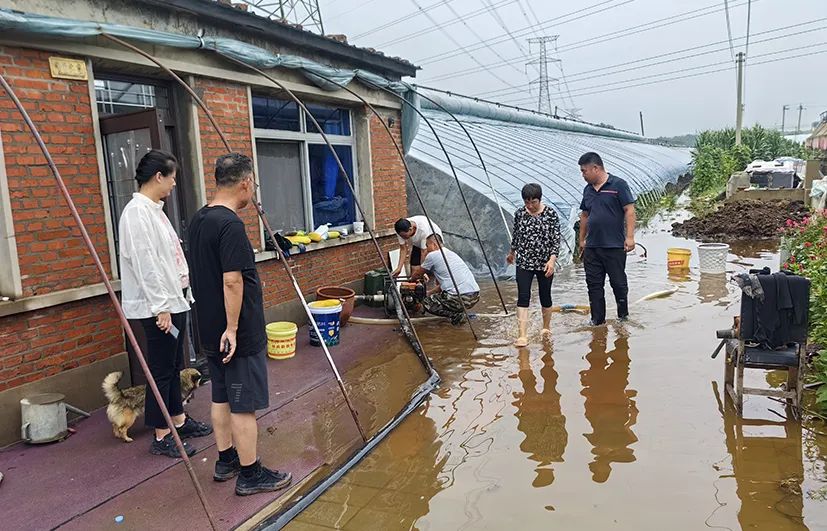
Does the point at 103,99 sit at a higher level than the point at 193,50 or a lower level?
lower

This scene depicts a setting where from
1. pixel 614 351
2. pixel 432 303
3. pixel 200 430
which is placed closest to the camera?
pixel 200 430

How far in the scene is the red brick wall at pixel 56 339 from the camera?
420cm

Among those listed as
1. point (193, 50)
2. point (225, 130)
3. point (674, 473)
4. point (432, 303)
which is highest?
point (193, 50)

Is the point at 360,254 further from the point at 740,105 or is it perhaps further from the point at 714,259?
the point at 740,105

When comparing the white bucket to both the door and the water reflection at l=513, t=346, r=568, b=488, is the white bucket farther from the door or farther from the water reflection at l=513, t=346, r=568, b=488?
the door

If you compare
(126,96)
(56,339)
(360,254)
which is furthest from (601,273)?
(56,339)

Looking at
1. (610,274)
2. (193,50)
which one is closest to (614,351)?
(610,274)

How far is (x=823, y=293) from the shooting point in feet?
16.3

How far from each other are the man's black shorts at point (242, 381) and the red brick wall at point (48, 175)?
1.96m

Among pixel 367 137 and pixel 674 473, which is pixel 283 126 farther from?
pixel 674 473

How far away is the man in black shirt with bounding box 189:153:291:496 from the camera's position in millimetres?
3250

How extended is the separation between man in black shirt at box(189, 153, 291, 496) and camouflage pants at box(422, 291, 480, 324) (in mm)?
3887

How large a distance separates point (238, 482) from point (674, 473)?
2.65 metres

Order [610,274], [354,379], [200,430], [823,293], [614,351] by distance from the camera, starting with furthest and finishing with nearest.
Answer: [610,274] < [614,351] < [354,379] < [823,293] < [200,430]
